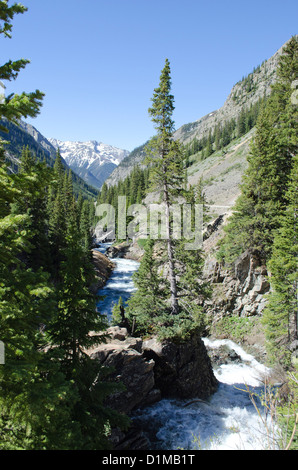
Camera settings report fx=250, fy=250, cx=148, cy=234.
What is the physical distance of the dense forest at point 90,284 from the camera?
18.0 feet

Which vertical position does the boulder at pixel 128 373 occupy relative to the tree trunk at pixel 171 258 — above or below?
below

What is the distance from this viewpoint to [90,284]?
378 inches

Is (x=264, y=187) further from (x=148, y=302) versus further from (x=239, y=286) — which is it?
(x=148, y=302)

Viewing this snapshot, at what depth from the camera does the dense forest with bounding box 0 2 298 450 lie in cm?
548

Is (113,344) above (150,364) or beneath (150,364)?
above

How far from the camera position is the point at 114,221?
75812 mm

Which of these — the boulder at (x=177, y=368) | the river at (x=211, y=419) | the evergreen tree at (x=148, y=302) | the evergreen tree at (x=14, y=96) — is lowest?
the river at (x=211, y=419)

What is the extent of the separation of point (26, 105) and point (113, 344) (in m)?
12.9

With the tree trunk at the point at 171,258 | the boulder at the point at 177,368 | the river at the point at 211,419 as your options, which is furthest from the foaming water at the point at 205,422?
the tree trunk at the point at 171,258

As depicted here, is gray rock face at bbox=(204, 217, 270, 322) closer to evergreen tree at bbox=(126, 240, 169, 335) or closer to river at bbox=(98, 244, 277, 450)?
river at bbox=(98, 244, 277, 450)

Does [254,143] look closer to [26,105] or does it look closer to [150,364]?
[150,364]

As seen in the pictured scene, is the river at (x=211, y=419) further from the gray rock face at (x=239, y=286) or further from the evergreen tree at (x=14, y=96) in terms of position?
the evergreen tree at (x=14, y=96)
